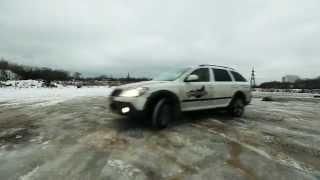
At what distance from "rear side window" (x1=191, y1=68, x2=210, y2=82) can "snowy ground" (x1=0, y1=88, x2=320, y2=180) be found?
1.31 metres

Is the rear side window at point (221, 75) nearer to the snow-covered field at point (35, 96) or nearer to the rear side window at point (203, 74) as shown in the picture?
the rear side window at point (203, 74)

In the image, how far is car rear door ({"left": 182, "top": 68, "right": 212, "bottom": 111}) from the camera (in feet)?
25.5

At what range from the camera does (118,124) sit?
7.62 meters

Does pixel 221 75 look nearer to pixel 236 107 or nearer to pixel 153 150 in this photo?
pixel 236 107

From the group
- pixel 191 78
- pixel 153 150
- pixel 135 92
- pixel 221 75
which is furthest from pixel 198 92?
pixel 153 150

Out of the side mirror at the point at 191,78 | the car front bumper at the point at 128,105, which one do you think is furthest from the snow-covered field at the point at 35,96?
the side mirror at the point at 191,78

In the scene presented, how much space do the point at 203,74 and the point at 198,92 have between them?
0.76 metres

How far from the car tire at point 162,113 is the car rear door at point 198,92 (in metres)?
0.54

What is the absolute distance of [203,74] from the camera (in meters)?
8.61

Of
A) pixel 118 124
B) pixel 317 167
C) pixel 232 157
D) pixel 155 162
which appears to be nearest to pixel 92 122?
pixel 118 124

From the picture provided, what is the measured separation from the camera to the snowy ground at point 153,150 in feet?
13.8

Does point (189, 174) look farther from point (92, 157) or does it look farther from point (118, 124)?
point (118, 124)

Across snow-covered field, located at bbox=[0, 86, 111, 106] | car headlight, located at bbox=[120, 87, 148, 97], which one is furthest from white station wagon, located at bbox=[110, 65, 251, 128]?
snow-covered field, located at bbox=[0, 86, 111, 106]

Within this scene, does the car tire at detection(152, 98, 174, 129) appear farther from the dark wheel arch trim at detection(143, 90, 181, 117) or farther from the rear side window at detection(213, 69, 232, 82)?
the rear side window at detection(213, 69, 232, 82)
